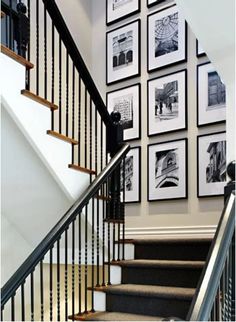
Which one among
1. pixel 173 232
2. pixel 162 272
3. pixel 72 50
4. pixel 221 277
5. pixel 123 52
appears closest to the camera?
pixel 221 277

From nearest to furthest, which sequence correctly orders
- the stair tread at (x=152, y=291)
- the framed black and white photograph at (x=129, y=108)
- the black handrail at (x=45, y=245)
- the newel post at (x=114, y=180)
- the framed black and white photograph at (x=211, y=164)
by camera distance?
the black handrail at (x=45, y=245) < the stair tread at (x=152, y=291) < the newel post at (x=114, y=180) < the framed black and white photograph at (x=211, y=164) < the framed black and white photograph at (x=129, y=108)

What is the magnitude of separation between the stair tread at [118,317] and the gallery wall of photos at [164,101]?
1.55 m

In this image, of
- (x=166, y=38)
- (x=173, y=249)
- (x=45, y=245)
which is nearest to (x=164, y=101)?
(x=166, y=38)

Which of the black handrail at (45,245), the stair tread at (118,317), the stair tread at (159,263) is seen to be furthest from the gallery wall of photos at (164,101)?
the stair tread at (118,317)

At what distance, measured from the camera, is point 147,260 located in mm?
3771

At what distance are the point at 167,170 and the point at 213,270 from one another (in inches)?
116

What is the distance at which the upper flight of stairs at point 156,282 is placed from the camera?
10.2 feet

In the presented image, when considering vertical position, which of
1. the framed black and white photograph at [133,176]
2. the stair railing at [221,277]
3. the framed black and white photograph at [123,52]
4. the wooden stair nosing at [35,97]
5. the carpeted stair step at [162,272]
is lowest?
the carpeted stair step at [162,272]

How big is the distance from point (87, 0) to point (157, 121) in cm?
207

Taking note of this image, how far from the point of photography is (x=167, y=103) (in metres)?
4.76

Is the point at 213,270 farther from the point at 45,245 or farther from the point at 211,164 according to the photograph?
the point at 211,164

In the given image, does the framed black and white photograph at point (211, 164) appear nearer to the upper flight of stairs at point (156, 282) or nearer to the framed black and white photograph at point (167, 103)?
the framed black and white photograph at point (167, 103)

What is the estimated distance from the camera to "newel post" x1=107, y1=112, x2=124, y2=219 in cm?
391

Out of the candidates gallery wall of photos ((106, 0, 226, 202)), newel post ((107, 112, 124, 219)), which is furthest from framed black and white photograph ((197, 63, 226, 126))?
newel post ((107, 112, 124, 219))
